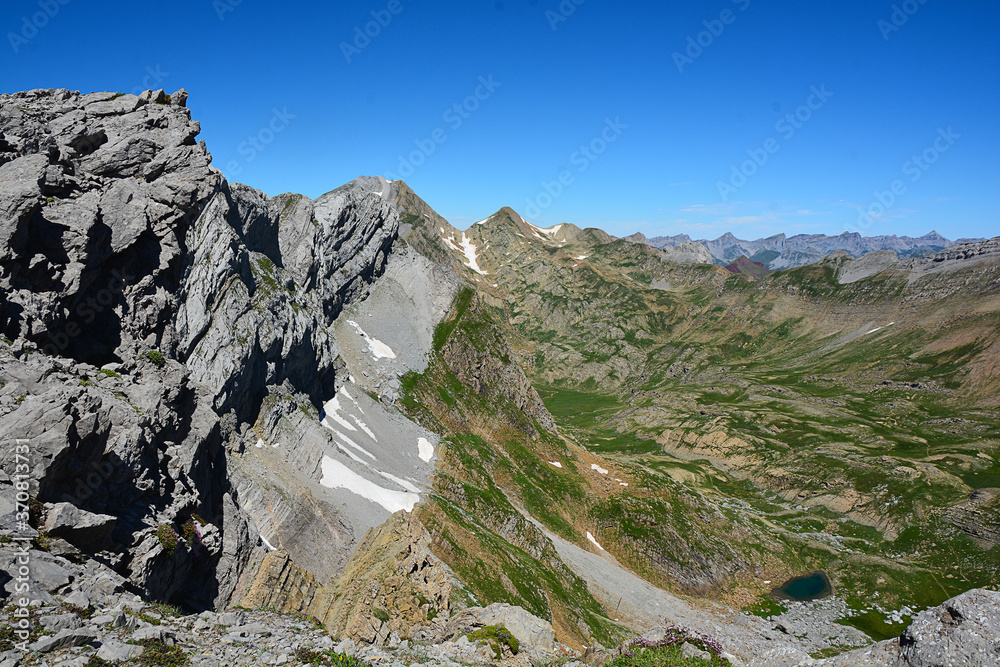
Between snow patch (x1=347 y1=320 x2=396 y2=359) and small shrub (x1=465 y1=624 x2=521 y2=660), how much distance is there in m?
64.9

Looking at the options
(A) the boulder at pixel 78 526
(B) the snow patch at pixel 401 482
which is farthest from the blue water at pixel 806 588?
(A) the boulder at pixel 78 526

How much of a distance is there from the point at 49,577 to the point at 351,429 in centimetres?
5074

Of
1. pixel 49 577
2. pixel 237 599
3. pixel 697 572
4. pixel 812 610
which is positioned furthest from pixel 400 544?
pixel 812 610

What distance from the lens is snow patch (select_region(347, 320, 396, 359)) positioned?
83062 millimetres

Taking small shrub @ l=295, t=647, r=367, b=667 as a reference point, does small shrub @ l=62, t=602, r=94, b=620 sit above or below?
below

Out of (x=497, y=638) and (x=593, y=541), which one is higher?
(x=497, y=638)

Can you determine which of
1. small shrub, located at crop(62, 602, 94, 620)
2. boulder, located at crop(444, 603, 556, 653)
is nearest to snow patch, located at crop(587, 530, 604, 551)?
boulder, located at crop(444, 603, 556, 653)

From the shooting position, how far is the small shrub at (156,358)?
31734mm

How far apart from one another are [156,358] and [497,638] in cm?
2674

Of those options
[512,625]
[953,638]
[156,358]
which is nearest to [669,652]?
[512,625]

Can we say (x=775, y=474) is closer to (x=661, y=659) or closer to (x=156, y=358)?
(x=661, y=659)

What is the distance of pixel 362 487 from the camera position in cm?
5416

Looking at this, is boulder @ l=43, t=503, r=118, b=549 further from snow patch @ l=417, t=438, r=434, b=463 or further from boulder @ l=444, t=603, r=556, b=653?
snow patch @ l=417, t=438, r=434, b=463

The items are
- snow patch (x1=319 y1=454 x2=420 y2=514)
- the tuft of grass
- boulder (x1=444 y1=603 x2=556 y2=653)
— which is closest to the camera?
the tuft of grass
